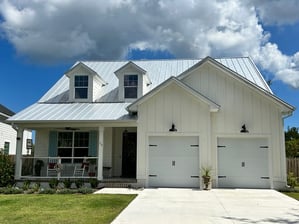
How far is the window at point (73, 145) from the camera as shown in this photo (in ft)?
57.9

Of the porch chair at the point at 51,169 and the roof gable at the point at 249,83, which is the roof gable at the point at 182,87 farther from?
the porch chair at the point at 51,169

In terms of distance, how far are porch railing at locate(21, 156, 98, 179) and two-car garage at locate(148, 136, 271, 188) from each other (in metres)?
3.14

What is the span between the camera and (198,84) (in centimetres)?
1619

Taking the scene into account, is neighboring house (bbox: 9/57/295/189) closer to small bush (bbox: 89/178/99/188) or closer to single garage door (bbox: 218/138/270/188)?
single garage door (bbox: 218/138/270/188)

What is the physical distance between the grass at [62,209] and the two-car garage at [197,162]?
336cm

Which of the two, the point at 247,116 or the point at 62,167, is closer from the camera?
the point at 247,116

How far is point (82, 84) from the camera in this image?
18.5m

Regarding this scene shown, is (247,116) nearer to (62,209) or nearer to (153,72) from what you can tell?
(153,72)

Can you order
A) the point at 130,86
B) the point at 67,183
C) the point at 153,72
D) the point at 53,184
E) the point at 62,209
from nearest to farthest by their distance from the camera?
the point at 62,209 < the point at 67,183 < the point at 53,184 < the point at 130,86 < the point at 153,72

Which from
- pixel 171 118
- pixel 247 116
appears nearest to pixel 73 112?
pixel 171 118

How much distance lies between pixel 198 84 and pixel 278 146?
4.66 meters

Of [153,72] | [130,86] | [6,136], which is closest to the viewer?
[130,86]

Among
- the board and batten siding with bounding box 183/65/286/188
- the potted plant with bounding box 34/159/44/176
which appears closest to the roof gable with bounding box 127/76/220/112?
the board and batten siding with bounding box 183/65/286/188

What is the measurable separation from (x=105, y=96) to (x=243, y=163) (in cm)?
827
